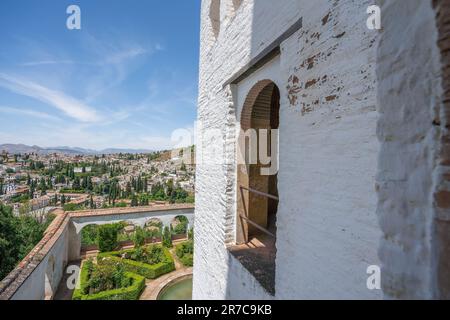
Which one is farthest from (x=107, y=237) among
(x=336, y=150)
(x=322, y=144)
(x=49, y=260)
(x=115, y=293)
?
(x=336, y=150)

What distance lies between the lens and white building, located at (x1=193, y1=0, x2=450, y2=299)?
0.89 m

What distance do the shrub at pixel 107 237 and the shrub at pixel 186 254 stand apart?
4.16m

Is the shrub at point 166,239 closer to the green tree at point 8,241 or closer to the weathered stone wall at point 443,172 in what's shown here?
the green tree at point 8,241

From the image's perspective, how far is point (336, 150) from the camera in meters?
1.72

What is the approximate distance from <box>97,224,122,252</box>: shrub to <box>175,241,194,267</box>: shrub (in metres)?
4.16

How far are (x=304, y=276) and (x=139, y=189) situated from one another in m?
46.7

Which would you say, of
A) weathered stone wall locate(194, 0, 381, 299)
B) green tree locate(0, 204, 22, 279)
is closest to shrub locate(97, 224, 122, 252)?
green tree locate(0, 204, 22, 279)

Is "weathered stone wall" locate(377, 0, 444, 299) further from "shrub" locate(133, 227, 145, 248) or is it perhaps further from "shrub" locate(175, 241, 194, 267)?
"shrub" locate(133, 227, 145, 248)

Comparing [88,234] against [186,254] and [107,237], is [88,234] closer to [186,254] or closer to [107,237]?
[107,237]

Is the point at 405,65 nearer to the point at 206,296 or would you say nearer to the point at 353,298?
the point at 353,298

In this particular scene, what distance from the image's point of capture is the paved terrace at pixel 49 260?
6896mm

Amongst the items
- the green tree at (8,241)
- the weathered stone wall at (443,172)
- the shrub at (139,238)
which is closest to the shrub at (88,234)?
the green tree at (8,241)

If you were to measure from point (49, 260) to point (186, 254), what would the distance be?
7.38m

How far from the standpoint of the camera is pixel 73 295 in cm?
1055
